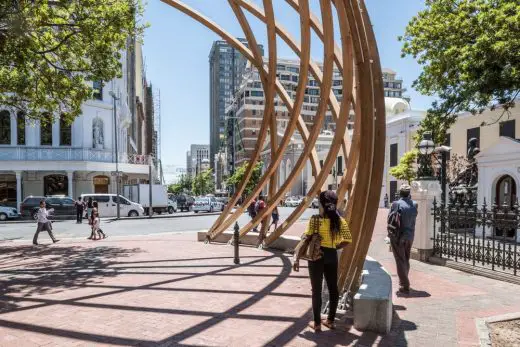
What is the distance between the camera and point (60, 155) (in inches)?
1261

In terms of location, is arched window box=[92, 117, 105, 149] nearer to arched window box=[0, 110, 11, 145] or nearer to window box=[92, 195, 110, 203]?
window box=[92, 195, 110, 203]

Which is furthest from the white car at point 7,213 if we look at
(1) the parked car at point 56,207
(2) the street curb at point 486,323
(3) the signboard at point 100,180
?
(2) the street curb at point 486,323

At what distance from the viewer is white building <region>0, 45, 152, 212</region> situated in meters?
31.6

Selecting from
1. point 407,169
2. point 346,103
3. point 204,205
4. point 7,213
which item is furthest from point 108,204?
point 346,103

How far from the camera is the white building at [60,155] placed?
3159 centimetres

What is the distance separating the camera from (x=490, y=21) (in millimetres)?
9406

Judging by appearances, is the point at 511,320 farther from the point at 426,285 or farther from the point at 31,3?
the point at 31,3

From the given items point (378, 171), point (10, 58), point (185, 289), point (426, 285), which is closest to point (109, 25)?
point (10, 58)

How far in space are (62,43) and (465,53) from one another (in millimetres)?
10385

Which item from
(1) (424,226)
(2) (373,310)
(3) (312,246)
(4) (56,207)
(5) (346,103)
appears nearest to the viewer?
(3) (312,246)

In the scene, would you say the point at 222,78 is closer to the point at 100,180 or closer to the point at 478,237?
the point at 100,180

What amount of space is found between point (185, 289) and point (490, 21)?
8.54 m

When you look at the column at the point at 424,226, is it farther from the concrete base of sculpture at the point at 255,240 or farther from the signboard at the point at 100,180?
the signboard at the point at 100,180

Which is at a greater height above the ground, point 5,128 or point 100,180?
point 5,128
